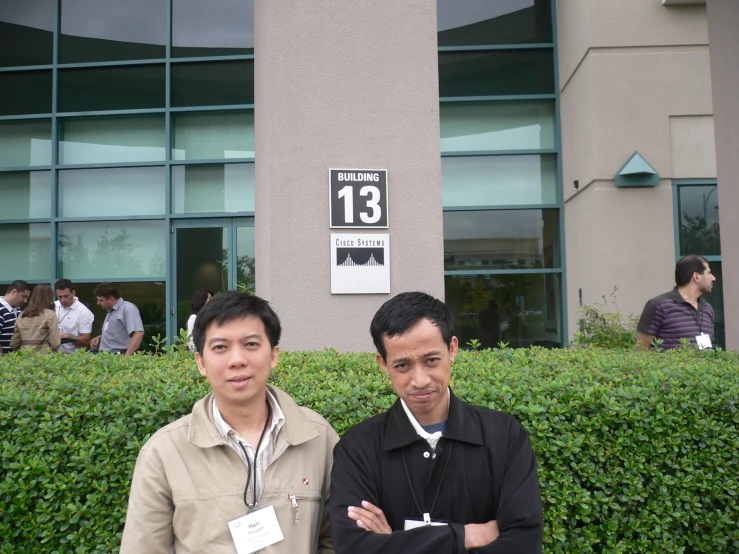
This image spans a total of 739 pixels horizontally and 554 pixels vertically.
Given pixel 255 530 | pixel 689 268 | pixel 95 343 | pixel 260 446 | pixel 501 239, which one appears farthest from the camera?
pixel 501 239

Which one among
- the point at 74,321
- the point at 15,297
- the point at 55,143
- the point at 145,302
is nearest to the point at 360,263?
the point at 74,321

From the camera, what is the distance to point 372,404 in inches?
123

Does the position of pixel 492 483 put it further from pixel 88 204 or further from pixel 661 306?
pixel 88 204

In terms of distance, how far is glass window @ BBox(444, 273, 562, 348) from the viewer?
10.7m

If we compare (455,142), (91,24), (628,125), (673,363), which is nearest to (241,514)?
(673,363)

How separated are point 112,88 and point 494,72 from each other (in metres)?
6.58

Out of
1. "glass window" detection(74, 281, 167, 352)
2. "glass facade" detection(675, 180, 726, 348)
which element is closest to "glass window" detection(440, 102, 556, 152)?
"glass facade" detection(675, 180, 726, 348)

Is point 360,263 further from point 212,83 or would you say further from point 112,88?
point 112,88

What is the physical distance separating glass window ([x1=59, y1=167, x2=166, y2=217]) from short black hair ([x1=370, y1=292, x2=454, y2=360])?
9.74 meters

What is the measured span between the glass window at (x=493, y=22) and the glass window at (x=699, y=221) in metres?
3.58

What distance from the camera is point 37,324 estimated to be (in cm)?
811

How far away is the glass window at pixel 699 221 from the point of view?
9.45m

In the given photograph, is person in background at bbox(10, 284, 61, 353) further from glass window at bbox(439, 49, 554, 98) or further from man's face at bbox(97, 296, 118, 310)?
glass window at bbox(439, 49, 554, 98)

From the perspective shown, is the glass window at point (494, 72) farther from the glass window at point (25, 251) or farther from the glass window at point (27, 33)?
the glass window at point (25, 251)
